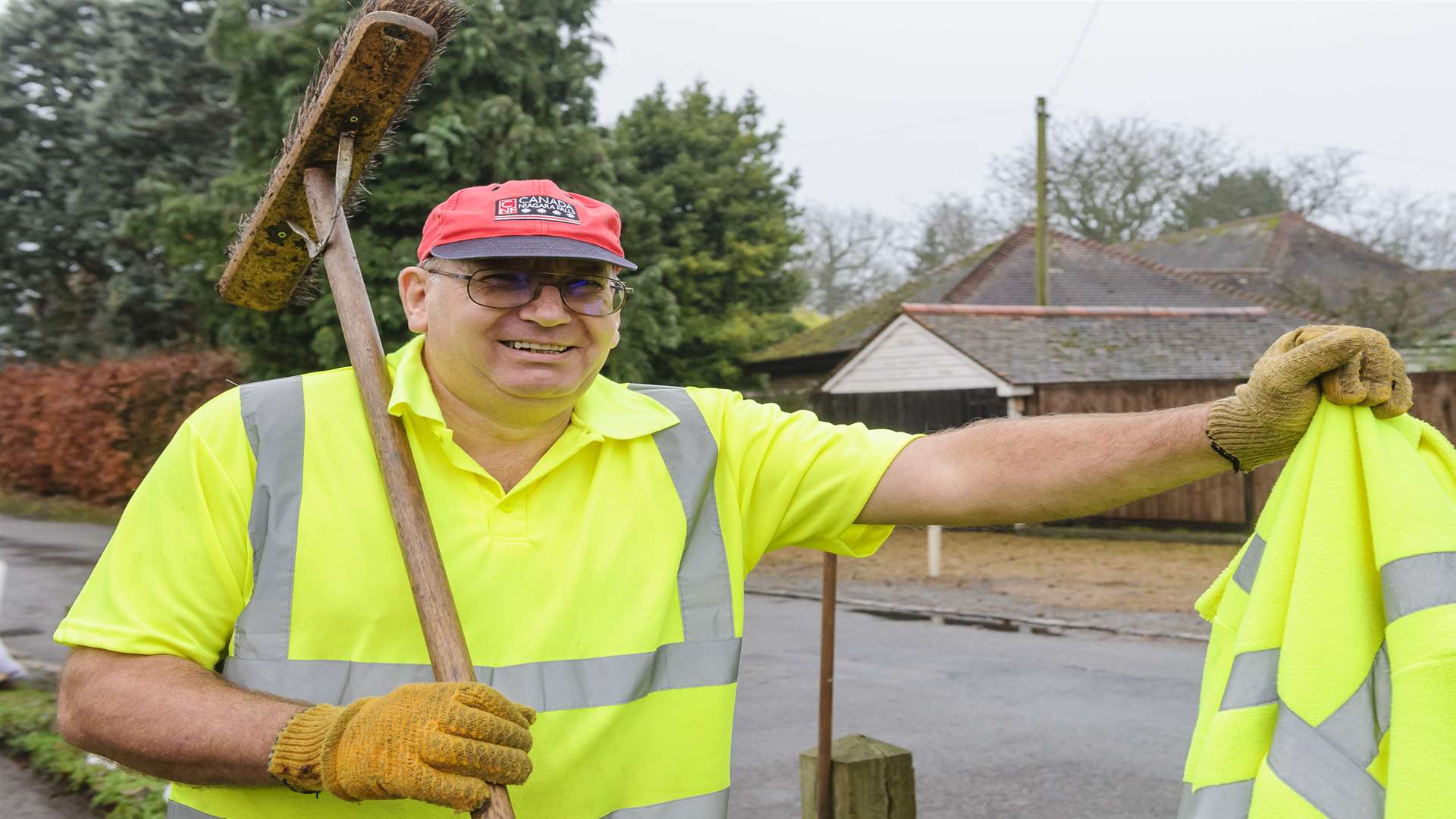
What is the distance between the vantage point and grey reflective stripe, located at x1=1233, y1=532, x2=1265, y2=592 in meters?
1.95

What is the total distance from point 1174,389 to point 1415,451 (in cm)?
1534

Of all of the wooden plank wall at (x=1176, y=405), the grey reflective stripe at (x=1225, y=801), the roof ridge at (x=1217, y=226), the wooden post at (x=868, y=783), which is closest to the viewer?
the grey reflective stripe at (x=1225, y=801)

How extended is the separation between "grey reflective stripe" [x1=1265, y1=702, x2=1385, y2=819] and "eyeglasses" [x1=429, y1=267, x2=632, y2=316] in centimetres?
146

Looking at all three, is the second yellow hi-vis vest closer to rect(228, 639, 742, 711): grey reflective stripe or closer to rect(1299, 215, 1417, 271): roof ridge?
rect(228, 639, 742, 711): grey reflective stripe

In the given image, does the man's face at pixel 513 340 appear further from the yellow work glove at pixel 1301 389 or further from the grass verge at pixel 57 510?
the grass verge at pixel 57 510

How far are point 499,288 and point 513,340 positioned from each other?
11 cm

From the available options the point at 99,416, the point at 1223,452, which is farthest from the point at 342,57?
the point at 99,416

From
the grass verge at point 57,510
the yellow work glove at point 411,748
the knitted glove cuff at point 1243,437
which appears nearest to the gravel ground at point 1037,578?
the knitted glove cuff at point 1243,437

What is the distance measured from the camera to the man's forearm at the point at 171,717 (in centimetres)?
195

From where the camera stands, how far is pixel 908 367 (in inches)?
768

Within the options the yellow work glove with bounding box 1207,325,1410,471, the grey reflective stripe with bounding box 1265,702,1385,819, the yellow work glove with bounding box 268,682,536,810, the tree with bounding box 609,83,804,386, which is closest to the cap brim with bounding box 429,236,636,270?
the yellow work glove with bounding box 268,682,536,810

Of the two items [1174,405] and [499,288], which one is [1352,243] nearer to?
[1174,405]

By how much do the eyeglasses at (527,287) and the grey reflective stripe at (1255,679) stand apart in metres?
1.35

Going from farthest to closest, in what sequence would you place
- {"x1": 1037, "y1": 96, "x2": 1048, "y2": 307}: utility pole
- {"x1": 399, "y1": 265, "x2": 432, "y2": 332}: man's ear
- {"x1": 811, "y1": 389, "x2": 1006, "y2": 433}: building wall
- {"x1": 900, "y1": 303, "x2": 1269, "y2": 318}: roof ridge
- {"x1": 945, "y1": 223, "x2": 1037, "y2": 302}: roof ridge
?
1. {"x1": 945, "y1": 223, "x2": 1037, "y2": 302}: roof ridge
2. {"x1": 1037, "y1": 96, "x2": 1048, "y2": 307}: utility pole
3. {"x1": 900, "y1": 303, "x2": 1269, "y2": 318}: roof ridge
4. {"x1": 811, "y1": 389, "x2": 1006, "y2": 433}: building wall
5. {"x1": 399, "y1": 265, "x2": 432, "y2": 332}: man's ear
